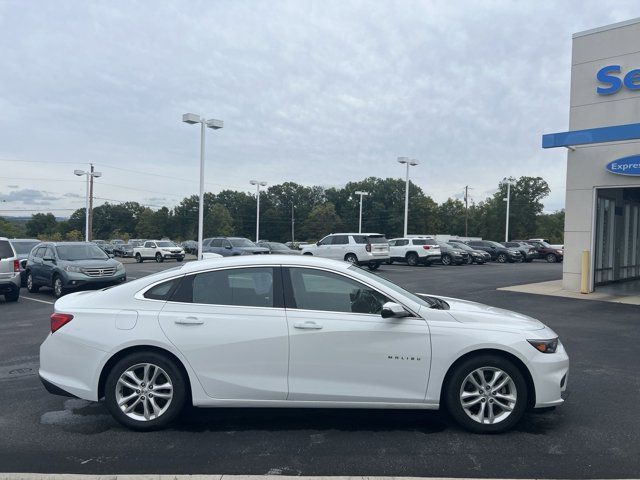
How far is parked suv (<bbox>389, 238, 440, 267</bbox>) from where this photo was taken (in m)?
29.5

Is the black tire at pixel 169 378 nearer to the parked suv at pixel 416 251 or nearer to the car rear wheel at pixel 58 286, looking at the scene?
the car rear wheel at pixel 58 286

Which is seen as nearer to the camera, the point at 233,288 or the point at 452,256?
the point at 233,288

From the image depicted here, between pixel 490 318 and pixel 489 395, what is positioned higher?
pixel 490 318

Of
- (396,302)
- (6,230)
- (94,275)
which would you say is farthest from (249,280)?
(6,230)

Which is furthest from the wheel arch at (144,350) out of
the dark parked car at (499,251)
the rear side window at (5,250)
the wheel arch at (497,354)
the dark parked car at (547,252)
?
the dark parked car at (547,252)

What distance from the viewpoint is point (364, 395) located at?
180 inches


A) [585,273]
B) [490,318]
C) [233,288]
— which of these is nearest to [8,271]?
[233,288]

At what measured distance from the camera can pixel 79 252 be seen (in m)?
15.3

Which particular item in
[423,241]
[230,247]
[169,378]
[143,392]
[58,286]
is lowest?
[58,286]

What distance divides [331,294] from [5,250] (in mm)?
11689

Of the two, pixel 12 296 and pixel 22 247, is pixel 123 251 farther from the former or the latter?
pixel 12 296

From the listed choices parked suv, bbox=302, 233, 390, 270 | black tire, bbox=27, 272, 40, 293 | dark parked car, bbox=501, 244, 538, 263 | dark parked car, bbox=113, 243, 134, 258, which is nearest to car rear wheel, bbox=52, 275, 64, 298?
black tire, bbox=27, 272, 40, 293

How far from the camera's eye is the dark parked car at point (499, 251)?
119 feet

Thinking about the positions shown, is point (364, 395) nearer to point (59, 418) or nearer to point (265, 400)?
point (265, 400)
